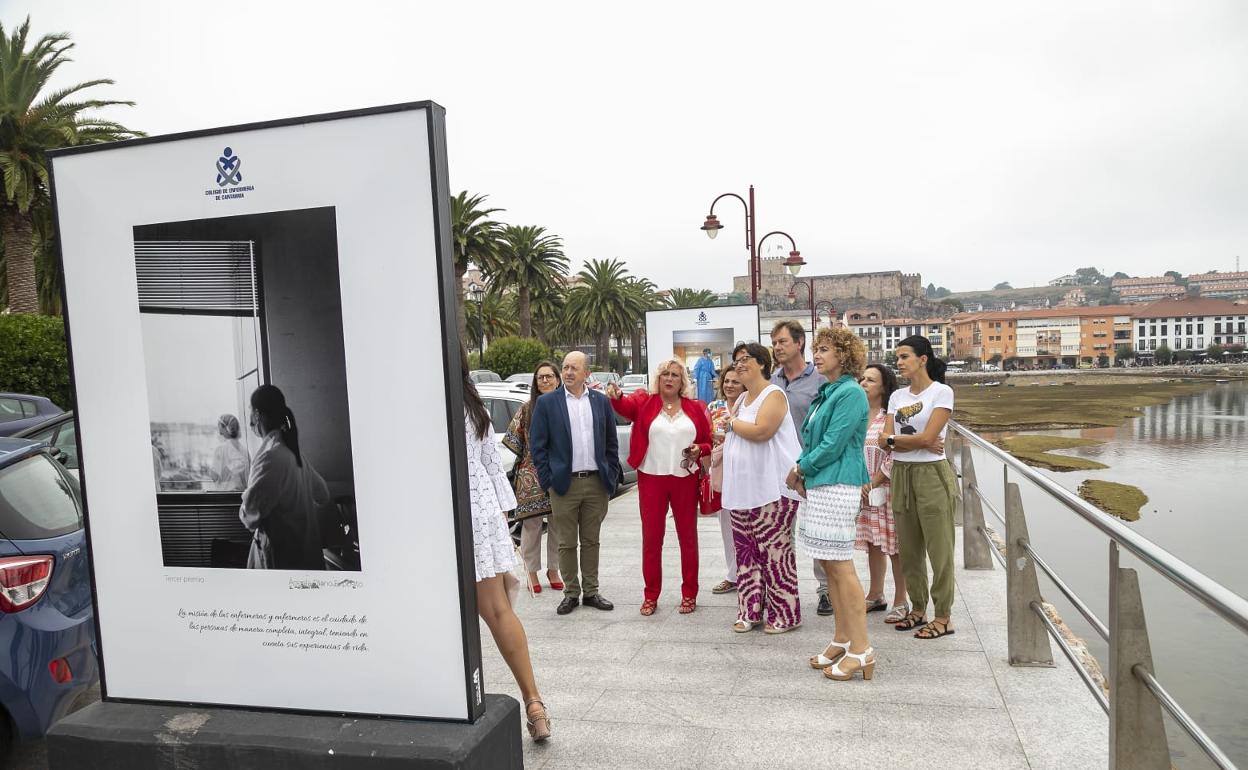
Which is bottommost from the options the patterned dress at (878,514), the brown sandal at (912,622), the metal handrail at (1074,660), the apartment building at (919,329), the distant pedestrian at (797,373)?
the apartment building at (919,329)

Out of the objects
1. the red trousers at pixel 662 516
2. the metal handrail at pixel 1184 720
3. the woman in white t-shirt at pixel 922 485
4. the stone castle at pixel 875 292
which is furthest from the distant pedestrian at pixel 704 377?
the stone castle at pixel 875 292

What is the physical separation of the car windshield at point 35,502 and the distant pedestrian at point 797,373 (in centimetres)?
409

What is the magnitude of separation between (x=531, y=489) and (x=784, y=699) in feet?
9.89

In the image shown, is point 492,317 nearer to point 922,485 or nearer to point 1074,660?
point 922,485

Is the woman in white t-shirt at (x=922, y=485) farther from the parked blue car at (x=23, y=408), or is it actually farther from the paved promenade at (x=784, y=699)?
the parked blue car at (x=23, y=408)

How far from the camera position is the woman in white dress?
3.64 meters

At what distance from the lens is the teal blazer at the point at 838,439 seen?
4.80 m

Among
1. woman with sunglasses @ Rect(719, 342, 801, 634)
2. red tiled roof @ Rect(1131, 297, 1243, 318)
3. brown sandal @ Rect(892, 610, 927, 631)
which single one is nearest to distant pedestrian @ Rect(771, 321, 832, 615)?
woman with sunglasses @ Rect(719, 342, 801, 634)

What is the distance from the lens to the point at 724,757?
3.88 m

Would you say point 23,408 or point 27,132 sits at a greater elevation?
point 27,132

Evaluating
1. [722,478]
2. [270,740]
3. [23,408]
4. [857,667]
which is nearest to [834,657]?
[857,667]

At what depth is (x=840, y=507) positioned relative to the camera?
15.9 ft

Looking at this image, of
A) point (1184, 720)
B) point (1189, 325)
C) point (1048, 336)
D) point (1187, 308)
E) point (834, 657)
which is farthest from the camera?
point (1048, 336)

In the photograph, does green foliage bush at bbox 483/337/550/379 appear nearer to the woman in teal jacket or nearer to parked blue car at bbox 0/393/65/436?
parked blue car at bbox 0/393/65/436
